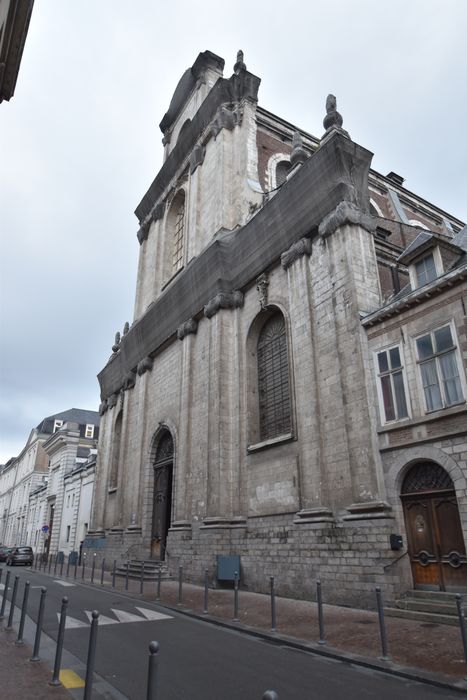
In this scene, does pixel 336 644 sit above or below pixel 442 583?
below

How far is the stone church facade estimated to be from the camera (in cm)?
1144

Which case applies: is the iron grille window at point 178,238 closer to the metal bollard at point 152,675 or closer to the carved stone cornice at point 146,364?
the carved stone cornice at point 146,364

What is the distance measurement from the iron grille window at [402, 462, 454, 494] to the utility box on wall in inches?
256

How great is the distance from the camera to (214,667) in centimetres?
654

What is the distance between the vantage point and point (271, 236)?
17438mm

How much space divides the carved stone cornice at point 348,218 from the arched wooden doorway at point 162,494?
42.1ft

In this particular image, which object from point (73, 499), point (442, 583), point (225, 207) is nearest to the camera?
point (442, 583)

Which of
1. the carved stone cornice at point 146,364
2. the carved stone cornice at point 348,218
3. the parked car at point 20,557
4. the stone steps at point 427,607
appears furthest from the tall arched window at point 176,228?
the parked car at point 20,557

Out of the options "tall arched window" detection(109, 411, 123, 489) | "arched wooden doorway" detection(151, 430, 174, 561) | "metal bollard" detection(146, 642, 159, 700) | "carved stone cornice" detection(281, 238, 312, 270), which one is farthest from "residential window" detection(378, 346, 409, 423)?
"tall arched window" detection(109, 411, 123, 489)

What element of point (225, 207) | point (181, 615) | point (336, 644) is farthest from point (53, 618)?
point (225, 207)

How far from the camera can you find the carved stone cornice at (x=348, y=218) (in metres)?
14.3

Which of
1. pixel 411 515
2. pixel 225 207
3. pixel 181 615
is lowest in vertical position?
pixel 181 615

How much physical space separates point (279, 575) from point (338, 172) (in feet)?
39.8

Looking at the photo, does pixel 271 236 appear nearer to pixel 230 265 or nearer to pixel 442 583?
pixel 230 265
